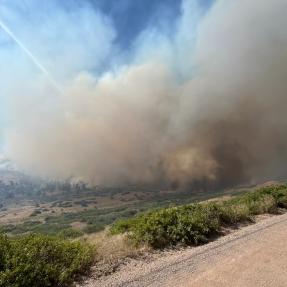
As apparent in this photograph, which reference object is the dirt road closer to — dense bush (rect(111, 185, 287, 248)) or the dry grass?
the dry grass

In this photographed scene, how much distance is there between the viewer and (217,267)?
11312mm

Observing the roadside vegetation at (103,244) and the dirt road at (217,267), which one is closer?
the roadside vegetation at (103,244)

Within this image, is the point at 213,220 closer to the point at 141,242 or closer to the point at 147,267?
the point at 141,242

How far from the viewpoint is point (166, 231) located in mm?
15359

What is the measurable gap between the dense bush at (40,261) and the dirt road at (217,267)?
0.86 m

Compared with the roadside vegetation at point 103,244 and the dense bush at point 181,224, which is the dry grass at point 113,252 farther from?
the dense bush at point 181,224

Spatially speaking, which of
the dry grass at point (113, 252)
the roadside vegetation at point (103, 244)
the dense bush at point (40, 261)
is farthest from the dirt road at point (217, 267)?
the dense bush at point (40, 261)

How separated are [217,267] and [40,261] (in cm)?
508

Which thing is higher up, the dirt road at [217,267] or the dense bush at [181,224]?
the dense bush at [181,224]

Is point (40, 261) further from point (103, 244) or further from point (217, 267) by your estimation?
point (217, 267)

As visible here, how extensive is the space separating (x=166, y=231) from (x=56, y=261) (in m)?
5.50

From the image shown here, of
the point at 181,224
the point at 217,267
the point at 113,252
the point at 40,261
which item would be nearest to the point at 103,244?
the point at 113,252

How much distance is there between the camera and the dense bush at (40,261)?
31.1 feet

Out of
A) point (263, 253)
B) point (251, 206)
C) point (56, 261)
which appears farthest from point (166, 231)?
point (251, 206)
